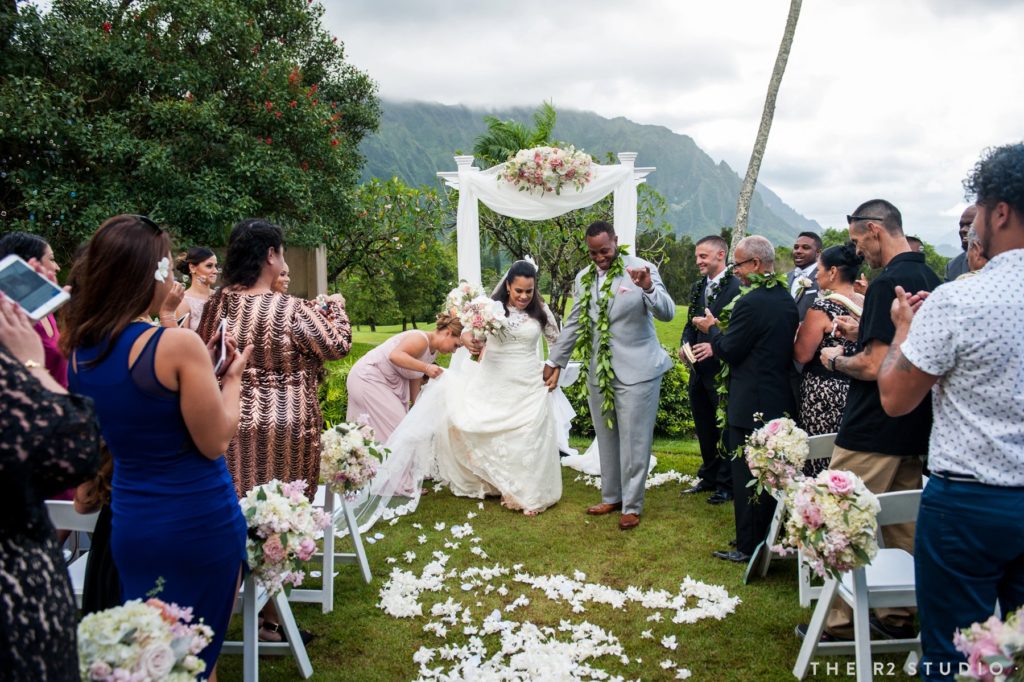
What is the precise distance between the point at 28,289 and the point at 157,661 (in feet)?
3.26

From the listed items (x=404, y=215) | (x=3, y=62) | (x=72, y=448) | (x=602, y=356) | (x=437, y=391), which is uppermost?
(x=3, y=62)

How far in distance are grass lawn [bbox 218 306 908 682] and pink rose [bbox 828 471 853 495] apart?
1187 mm

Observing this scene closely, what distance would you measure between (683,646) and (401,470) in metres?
3.44

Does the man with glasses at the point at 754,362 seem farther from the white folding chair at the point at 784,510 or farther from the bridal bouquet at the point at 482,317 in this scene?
the bridal bouquet at the point at 482,317

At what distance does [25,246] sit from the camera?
138 inches

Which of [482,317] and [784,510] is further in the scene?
[482,317]

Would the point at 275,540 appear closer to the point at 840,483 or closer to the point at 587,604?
the point at 587,604

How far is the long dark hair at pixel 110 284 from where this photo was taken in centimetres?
234

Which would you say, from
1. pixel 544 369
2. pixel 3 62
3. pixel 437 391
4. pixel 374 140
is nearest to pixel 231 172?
pixel 3 62

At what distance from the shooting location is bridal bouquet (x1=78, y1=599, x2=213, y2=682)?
5.39 ft

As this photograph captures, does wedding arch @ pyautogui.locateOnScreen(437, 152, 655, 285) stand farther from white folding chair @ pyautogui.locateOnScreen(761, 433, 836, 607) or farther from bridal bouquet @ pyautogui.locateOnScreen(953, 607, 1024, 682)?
bridal bouquet @ pyautogui.locateOnScreen(953, 607, 1024, 682)

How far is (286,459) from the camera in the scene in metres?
3.87


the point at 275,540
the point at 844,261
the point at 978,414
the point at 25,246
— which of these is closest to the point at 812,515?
the point at 978,414

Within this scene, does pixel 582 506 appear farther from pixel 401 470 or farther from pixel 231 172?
pixel 231 172
